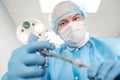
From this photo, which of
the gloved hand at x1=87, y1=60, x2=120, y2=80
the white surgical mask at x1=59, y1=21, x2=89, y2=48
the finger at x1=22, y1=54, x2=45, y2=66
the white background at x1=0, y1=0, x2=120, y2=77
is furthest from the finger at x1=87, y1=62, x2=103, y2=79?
Result: the white background at x1=0, y1=0, x2=120, y2=77

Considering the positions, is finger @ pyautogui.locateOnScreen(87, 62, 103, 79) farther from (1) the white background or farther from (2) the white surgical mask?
(1) the white background

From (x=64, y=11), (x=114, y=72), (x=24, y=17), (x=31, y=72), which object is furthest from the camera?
(x=24, y=17)

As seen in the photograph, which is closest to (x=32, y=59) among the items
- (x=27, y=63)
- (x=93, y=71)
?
(x=27, y=63)

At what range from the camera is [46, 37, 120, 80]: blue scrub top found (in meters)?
1.04

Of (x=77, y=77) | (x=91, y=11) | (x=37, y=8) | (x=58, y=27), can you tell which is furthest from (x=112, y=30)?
(x=77, y=77)

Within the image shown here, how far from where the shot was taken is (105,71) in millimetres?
698

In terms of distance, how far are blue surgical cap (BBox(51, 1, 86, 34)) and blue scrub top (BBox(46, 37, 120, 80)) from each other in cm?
20

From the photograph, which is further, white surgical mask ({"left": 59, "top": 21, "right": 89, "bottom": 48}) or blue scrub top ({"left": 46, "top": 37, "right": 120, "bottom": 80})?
white surgical mask ({"left": 59, "top": 21, "right": 89, "bottom": 48})

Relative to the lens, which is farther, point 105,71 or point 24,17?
point 24,17

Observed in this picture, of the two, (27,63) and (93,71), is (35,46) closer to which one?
(27,63)

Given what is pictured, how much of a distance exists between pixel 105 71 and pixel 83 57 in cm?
43

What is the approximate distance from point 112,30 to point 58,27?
2430 mm

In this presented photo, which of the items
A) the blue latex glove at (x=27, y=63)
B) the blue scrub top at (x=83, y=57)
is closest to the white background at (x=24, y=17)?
the blue scrub top at (x=83, y=57)

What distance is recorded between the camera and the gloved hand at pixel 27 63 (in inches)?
34.0
